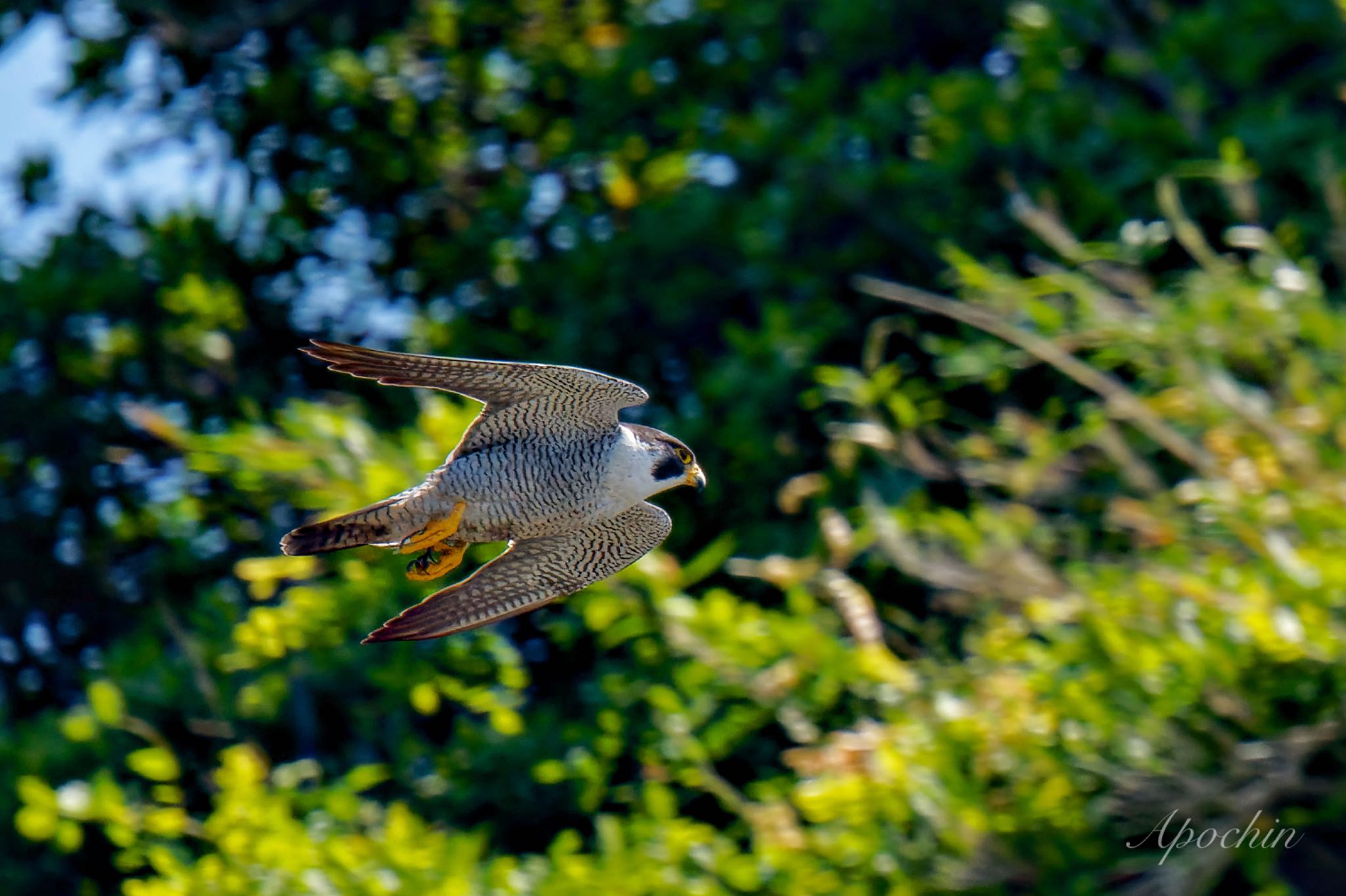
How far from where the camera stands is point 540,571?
2.60 m

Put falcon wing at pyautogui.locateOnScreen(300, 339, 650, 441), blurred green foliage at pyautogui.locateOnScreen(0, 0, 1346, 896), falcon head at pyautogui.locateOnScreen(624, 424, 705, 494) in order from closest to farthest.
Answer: falcon wing at pyautogui.locateOnScreen(300, 339, 650, 441) < falcon head at pyautogui.locateOnScreen(624, 424, 705, 494) < blurred green foliage at pyautogui.locateOnScreen(0, 0, 1346, 896)

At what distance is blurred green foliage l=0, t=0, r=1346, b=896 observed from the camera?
14.5 feet

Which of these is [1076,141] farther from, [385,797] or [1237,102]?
[385,797]

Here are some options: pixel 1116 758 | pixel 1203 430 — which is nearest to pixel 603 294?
pixel 1203 430

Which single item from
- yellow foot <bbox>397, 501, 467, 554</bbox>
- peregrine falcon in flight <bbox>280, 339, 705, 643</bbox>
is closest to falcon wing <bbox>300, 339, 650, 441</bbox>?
peregrine falcon in flight <bbox>280, 339, 705, 643</bbox>

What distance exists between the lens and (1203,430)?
4957mm

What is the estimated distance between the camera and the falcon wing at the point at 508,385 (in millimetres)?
2131

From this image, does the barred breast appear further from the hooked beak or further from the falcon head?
the hooked beak

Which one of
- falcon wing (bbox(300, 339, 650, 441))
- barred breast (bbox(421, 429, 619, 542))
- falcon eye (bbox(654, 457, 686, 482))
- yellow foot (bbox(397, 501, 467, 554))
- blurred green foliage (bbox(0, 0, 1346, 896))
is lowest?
blurred green foliage (bbox(0, 0, 1346, 896))

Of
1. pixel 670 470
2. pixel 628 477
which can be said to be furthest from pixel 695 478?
pixel 628 477

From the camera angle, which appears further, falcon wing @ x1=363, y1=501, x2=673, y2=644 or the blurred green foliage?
the blurred green foliage

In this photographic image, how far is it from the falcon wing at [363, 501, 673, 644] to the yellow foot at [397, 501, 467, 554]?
12 centimetres

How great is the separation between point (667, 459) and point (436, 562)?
435mm

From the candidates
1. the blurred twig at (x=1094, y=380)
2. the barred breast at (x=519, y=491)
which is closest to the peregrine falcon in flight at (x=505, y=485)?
the barred breast at (x=519, y=491)
